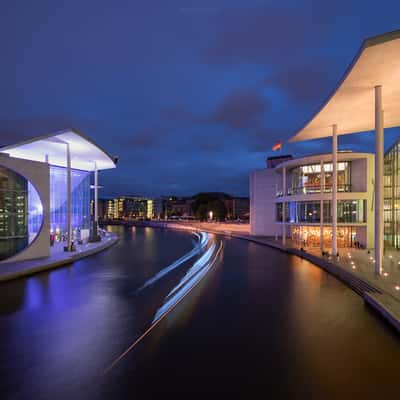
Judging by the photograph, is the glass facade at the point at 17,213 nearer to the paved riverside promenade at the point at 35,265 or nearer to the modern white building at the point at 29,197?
the modern white building at the point at 29,197

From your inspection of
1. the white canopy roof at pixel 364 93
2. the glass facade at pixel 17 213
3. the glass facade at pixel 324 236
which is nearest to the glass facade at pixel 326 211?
the glass facade at pixel 324 236

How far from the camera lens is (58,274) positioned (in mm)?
14336

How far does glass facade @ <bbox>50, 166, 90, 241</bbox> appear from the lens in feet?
89.9

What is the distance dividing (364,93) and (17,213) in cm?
1898

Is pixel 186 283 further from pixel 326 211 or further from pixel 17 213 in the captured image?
pixel 326 211

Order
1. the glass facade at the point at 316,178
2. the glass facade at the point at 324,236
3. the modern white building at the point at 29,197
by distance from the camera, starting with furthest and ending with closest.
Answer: the glass facade at the point at 316,178, the glass facade at the point at 324,236, the modern white building at the point at 29,197

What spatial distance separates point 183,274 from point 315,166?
1717 cm

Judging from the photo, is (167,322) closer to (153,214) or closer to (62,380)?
(62,380)

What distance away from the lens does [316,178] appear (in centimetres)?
2566

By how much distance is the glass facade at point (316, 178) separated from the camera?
24047 millimetres

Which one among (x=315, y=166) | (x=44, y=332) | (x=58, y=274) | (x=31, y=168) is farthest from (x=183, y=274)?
(x=315, y=166)

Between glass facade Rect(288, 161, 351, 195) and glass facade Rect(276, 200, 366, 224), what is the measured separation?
1.29m

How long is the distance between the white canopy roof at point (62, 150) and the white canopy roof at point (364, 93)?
15460mm

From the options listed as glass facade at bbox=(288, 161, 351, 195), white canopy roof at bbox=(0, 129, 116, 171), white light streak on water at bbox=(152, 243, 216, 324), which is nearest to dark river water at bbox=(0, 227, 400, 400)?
white light streak on water at bbox=(152, 243, 216, 324)
